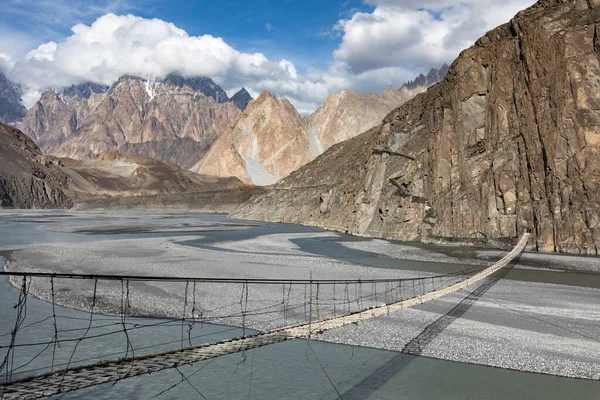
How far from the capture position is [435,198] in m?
71.3

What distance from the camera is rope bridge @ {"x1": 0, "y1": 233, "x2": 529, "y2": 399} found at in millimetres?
13820

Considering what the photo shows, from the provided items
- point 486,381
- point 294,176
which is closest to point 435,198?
point 486,381

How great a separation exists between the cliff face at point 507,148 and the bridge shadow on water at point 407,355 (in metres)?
31.4

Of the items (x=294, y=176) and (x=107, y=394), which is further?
(x=294, y=176)

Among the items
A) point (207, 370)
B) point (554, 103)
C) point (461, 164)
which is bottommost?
point (207, 370)

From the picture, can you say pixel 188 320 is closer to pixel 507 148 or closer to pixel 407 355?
pixel 407 355

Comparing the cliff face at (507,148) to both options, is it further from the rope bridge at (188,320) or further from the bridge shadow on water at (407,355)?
the bridge shadow on water at (407,355)

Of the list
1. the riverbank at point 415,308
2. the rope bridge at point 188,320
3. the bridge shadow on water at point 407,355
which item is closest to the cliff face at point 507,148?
the riverbank at point 415,308

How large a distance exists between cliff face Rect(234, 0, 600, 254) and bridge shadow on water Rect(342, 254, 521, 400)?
31.4 m

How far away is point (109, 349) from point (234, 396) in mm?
6982

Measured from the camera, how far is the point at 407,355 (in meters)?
20.0

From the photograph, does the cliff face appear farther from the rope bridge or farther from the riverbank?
the rope bridge

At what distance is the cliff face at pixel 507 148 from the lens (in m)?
55.0

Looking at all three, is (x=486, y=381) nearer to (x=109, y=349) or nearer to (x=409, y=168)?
(x=109, y=349)
